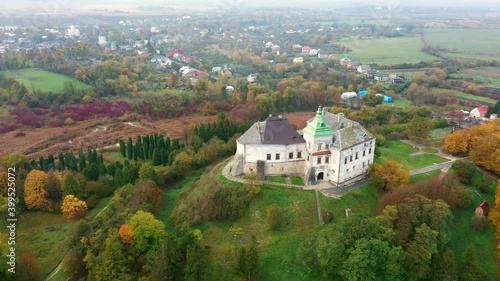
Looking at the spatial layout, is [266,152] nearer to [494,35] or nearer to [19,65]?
[19,65]

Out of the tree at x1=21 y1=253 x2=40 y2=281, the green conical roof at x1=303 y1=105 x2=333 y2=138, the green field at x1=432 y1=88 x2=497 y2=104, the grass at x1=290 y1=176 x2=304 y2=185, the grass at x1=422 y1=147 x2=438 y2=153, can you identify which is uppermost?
the green conical roof at x1=303 y1=105 x2=333 y2=138

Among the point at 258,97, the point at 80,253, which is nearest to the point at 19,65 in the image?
the point at 258,97

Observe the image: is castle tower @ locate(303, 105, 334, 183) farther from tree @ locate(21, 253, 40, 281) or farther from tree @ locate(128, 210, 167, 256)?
tree @ locate(21, 253, 40, 281)

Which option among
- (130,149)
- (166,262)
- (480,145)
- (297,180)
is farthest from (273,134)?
(480,145)

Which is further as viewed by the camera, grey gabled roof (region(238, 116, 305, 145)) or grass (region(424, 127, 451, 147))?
grass (region(424, 127, 451, 147))

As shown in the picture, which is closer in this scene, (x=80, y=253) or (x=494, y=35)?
(x=80, y=253)

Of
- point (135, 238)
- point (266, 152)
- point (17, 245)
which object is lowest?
point (17, 245)

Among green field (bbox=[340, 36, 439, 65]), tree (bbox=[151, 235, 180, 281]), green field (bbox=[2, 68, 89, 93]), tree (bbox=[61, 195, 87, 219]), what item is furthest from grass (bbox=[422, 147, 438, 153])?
green field (bbox=[2, 68, 89, 93])
